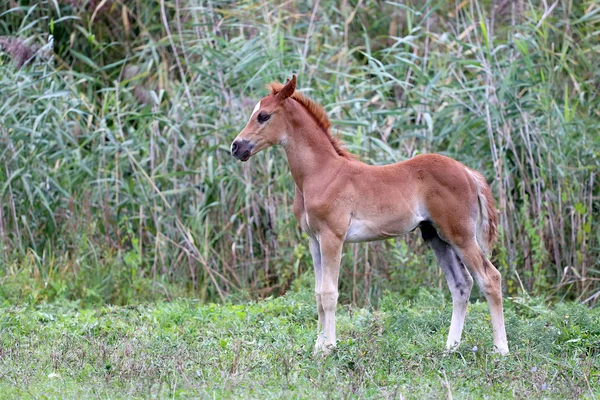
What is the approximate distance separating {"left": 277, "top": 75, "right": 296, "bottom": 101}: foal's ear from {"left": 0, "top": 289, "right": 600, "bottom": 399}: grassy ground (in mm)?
1806

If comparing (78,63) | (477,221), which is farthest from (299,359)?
(78,63)

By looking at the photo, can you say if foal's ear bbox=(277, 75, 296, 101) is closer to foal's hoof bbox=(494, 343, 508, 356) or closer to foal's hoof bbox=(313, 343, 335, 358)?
foal's hoof bbox=(313, 343, 335, 358)

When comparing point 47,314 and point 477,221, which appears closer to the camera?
point 477,221

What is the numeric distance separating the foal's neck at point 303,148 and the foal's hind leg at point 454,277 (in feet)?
3.05

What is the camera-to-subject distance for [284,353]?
588 centimetres

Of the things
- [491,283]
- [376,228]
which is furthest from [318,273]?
[491,283]

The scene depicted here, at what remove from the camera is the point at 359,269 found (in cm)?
899

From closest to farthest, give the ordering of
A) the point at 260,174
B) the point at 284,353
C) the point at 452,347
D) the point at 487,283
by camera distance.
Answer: the point at 284,353
the point at 452,347
the point at 487,283
the point at 260,174

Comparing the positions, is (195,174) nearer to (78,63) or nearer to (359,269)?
(359,269)

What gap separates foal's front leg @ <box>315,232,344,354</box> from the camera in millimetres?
6090

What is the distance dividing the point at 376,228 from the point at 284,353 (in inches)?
45.9

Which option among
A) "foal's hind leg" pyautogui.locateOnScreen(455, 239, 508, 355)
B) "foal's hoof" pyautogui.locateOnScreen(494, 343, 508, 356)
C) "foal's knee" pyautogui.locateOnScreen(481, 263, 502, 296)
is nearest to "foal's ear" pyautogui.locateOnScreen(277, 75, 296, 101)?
"foal's hind leg" pyautogui.locateOnScreen(455, 239, 508, 355)

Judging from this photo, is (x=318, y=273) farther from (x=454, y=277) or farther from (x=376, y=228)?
(x=454, y=277)

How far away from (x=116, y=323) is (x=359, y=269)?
2873 millimetres
